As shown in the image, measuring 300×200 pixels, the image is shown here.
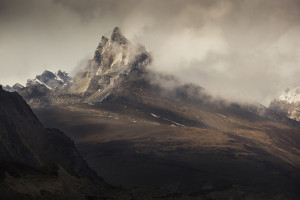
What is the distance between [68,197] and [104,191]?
18436mm

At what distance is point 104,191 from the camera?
129m

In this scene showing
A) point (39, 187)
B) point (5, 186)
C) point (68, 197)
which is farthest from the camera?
point (68, 197)

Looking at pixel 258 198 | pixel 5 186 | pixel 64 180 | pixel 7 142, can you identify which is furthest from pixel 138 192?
pixel 7 142

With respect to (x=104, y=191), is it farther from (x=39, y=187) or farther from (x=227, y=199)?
(x=227, y=199)

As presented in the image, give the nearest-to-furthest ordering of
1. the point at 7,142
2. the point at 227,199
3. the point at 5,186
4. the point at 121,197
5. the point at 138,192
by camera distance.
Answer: the point at 5,186, the point at 121,197, the point at 138,192, the point at 227,199, the point at 7,142

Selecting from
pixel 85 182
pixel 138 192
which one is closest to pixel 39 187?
pixel 85 182

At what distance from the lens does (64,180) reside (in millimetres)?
119062

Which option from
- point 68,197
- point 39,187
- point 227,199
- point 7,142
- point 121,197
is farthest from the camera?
point 7,142

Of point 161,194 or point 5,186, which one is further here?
point 161,194

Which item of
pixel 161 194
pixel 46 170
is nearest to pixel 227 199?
pixel 161 194

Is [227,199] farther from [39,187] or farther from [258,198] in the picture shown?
[39,187]

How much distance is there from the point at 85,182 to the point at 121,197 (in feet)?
37.0

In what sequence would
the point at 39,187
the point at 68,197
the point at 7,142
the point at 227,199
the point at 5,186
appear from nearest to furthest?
the point at 5,186 → the point at 39,187 → the point at 68,197 → the point at 227,199 → the point at 7,142

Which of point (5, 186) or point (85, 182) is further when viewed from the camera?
point (85, 182)
